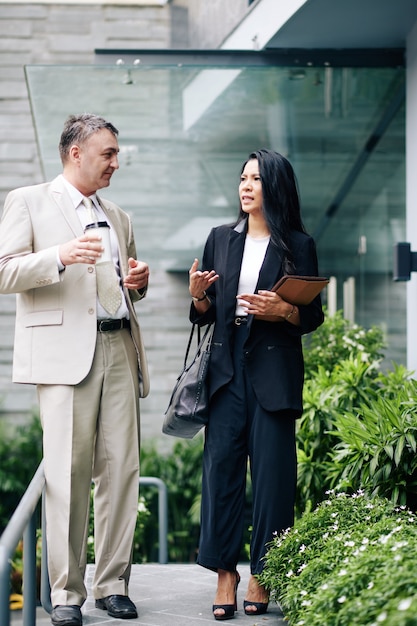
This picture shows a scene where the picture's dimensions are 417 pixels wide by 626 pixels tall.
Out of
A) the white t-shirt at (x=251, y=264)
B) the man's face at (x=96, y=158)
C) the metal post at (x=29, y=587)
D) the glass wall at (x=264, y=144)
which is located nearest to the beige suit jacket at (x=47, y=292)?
the man's face at (x=96, y=158)

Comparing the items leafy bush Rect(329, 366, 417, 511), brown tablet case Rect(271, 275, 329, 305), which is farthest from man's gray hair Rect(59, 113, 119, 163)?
leafy bush Rect(329, 366, 417, 511)

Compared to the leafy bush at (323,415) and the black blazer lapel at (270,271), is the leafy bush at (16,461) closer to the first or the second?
the leafy bush at (323,415)

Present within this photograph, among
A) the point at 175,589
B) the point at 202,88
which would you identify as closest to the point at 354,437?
the point at 175,589

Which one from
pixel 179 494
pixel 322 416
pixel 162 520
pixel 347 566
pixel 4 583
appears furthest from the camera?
pixel 179 494

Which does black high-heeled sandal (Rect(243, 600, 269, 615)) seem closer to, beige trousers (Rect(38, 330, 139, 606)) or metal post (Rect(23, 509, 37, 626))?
beige trousers (Rect(38, 330, 139, 606))

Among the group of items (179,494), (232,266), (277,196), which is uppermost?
(277,196)

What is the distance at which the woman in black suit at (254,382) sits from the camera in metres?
3.87

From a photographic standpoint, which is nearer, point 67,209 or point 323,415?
point 67,209

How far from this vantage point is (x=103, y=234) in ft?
13.1

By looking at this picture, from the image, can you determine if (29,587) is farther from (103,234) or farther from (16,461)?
(16,461)

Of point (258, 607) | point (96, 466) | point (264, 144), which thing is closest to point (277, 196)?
point (96, 466)

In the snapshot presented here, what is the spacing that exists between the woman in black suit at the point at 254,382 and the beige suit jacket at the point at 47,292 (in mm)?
439

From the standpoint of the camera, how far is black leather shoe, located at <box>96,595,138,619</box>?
12.6 ft

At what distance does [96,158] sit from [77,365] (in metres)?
0.78
